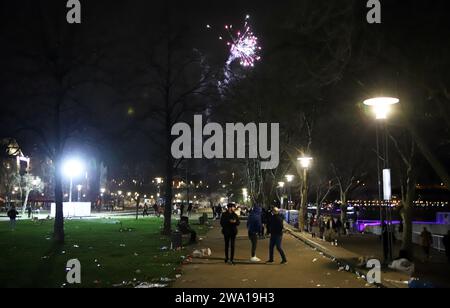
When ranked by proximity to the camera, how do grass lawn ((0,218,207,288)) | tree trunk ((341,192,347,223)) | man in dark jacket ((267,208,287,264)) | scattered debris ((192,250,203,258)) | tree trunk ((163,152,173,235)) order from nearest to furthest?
grass lawn ((0,218,207,288)) → man in dark jacket ((267,208,287,264)) → scattered debris ((192,250,203,258)) → tree trunk ((163,152,173,235)) → tree trunk ((341,192,347,223))

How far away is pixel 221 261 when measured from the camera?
54.1ft

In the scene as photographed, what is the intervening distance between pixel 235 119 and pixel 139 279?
32841mm

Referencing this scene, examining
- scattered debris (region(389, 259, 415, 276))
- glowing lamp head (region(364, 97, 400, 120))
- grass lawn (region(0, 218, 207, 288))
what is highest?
glowing lamp head (region(364, 97, 400, 120))

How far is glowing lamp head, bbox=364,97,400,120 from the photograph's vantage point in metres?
13.5

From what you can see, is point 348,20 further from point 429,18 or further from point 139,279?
point 139,279

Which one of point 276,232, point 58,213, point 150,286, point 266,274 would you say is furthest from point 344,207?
point 150,286

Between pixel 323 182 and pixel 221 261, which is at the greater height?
pixel 323 182

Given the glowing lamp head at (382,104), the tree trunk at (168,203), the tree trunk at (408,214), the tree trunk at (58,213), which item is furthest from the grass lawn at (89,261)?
the tree trunk at (408,214)

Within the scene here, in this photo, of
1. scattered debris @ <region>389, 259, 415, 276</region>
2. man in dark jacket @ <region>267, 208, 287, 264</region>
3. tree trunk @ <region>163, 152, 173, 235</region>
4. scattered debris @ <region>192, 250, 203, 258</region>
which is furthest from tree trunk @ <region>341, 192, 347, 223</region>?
scattered debris @ <region>389, 259, 415, 276</region>

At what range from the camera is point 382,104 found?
45.4 feet

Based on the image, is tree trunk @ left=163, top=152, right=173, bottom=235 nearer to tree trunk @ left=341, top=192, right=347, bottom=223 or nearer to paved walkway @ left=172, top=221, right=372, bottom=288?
paved walkway @ left=172, top=221, right=372, bottom=288

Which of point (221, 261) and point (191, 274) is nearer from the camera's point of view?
point (191, 274)
